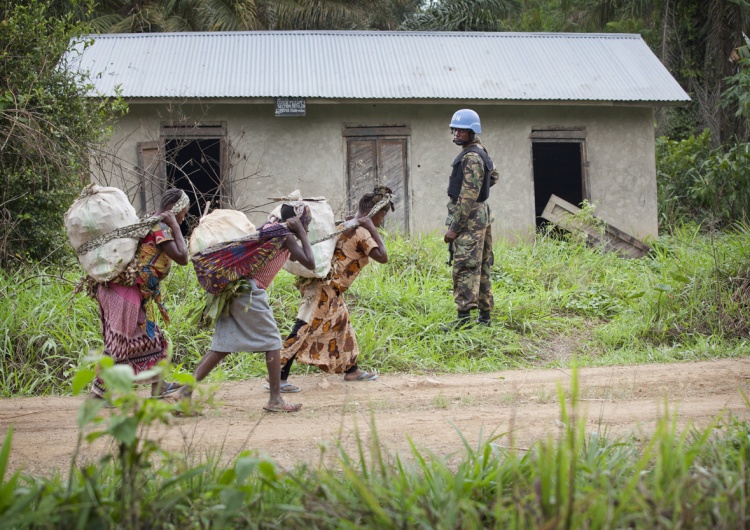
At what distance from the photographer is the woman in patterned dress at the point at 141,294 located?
521 centimetres

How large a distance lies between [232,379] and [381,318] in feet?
5.91

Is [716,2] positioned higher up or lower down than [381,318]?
higher up

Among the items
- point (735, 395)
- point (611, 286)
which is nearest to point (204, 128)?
point (611, 286)

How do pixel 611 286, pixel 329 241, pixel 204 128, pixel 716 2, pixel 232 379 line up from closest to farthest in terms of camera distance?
1. pixel 329 241
2. pixel 232 379
3. pixel 611 286
4. pixel 204 128
5. pixel 716 2

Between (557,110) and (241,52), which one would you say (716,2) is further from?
(241,52)

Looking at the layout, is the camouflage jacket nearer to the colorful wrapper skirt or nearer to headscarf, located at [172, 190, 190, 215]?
headscarf, located at [172, 190, 190, 215]

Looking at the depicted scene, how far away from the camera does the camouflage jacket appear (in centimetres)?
784

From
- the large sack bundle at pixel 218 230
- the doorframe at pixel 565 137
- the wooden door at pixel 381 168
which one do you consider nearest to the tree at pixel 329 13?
the wooden door at pixel 381 168

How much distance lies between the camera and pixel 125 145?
12.4 metres

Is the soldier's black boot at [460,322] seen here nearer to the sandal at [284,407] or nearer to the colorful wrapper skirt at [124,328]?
the sandal at [284,407]

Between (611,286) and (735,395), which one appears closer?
(735,395)

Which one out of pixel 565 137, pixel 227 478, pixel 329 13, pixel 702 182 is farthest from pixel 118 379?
pixel 329 13

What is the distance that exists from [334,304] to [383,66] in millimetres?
7843

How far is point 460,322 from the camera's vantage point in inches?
312
